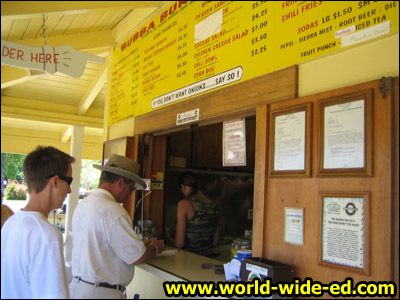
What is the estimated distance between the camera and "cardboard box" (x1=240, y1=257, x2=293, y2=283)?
1.64 meters

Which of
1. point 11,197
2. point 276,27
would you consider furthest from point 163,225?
point 11,197

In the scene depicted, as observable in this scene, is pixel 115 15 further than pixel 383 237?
Yes

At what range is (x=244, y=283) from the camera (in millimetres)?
1771

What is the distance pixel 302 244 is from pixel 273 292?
10.4 inches

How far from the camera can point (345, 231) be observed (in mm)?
1554

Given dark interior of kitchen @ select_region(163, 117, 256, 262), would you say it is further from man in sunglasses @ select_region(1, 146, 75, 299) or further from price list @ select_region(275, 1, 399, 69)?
man in sunglasses @ select_region(1, 146, 75, 299)

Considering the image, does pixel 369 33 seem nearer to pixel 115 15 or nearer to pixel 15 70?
pixel 115 15

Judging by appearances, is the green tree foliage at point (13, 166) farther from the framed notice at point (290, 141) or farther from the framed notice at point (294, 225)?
the framed notice at point (294, 225)

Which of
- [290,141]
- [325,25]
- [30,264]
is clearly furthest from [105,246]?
[325,25]

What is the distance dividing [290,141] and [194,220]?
1.67 metres

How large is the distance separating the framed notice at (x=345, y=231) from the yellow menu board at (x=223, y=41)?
0.69 metres

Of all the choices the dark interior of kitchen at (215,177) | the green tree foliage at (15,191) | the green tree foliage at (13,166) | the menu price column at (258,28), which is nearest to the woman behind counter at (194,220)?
the dark interior of kitchen at (215,177)

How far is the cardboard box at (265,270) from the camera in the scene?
1.64m

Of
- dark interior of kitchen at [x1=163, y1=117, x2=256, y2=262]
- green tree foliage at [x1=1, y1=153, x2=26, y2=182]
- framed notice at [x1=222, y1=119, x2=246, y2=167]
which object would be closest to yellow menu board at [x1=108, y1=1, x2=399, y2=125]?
framed notice at [x1=222, y1=119, x2=246, y2=167]
